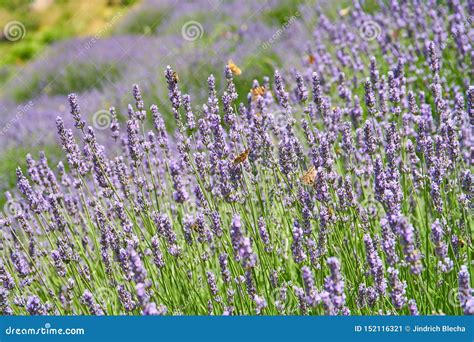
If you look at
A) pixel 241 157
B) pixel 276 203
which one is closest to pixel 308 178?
pixel 241 157

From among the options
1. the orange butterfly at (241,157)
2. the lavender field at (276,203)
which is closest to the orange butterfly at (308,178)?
the lavender field at (276,203)

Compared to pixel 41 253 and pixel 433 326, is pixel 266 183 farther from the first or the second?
pixel 433 326

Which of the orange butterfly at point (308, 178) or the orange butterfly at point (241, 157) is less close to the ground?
the orange butterfly at point (241, 157)

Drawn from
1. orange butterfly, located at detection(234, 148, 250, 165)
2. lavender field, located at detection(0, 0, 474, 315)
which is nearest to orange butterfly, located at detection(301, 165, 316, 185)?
lavender field, located at detection(0, 0, 474, 315)

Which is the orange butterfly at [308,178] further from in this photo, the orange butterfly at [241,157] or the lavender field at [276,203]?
the orange butterfly at [241,157]

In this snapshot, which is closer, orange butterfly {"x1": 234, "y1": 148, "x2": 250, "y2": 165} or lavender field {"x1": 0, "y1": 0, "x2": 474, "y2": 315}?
lavender field {"x1": 0, "y1": 0, "x2": 474, "y2": 315}

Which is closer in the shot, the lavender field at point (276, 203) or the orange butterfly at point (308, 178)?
the lavender field at point (276, 203)

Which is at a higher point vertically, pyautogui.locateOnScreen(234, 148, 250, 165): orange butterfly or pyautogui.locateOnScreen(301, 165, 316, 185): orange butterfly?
pyautogui.locateOnScreen(234, 148, 250, 165): orange butterfly

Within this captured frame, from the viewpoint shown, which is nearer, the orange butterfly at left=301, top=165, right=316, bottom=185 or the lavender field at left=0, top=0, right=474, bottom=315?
the lavender field at left=0, top=0, right=474, bottom=315

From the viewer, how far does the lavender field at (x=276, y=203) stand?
2.53m

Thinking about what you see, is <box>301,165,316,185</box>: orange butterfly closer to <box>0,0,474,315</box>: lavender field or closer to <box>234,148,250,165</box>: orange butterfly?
<box>0,0,474,315</box>: lavender field

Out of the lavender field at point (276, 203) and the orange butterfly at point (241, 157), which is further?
the orange butterfly at point (241, 157)

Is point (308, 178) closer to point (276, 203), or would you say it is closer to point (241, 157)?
point (241, 157)

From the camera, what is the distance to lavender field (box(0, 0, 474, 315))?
2527 millimetres
